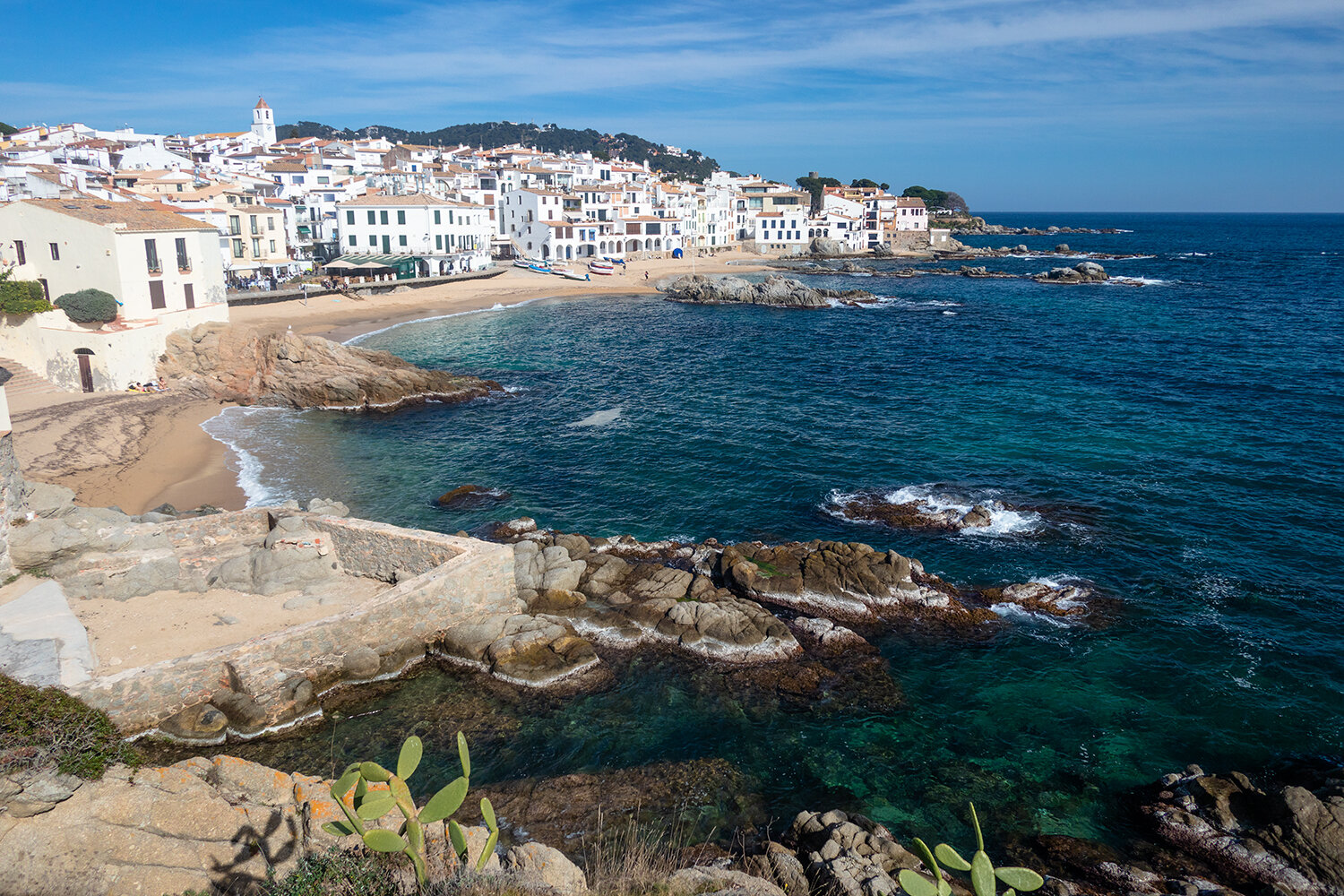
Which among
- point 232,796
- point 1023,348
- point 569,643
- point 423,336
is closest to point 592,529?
point 569,643

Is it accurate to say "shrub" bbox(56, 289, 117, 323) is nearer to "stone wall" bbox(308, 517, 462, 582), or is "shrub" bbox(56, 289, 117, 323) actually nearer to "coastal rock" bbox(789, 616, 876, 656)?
"stone wall" bbox(308, 517, 462, 582)

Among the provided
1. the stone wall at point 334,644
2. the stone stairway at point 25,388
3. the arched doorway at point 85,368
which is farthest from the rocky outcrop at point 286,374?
the stone wall at point 334,644

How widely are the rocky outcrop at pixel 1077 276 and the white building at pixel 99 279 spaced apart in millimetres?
93033

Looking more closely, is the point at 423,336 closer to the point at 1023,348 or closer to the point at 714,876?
the point at 1023,348

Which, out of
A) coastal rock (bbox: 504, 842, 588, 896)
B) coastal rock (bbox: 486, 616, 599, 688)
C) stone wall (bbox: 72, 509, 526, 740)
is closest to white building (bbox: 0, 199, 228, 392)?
stone wall (bbox: 72, 509, 526, 740)

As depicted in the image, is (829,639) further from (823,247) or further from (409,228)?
(823,247)

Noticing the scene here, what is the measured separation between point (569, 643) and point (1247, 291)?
3846 inches

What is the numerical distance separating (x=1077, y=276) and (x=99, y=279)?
101 meters

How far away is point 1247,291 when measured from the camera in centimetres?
8625

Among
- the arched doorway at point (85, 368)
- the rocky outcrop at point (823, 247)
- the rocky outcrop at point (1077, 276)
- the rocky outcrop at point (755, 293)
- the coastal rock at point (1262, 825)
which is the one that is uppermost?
the rocky outcrop at point (823, 247)

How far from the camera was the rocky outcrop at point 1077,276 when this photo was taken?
96.7 metres

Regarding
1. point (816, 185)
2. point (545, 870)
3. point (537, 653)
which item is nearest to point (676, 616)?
point (537, 653)

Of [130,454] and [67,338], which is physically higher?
[67,338]

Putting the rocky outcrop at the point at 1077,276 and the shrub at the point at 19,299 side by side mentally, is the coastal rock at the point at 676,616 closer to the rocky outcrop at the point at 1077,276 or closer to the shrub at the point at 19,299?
the shrub at the point at 19,299
